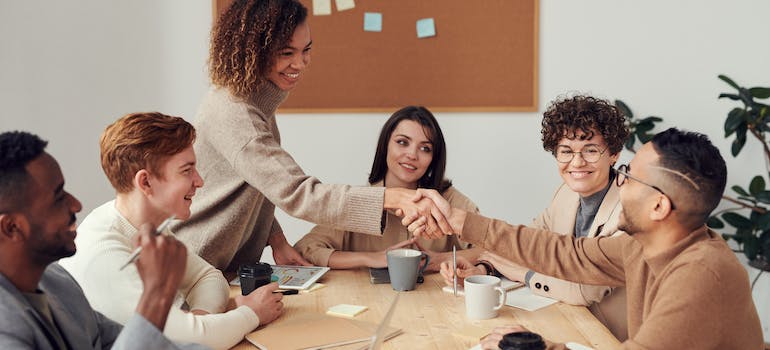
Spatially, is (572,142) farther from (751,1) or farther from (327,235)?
(751,1)

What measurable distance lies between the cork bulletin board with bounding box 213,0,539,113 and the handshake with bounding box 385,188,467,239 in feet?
5.19

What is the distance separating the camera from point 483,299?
1490mm

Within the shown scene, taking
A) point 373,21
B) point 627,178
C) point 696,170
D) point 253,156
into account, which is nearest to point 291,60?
point 253,156

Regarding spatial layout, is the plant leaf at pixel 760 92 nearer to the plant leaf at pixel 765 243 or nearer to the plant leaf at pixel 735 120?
the plant leaf at pixel 735 120

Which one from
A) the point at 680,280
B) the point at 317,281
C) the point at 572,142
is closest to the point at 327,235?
the point at 317,281

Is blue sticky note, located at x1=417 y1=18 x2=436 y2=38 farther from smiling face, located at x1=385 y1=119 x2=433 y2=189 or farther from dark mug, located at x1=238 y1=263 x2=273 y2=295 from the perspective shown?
dark mug, located at x1=238 y1=263 x2=273 y2=295

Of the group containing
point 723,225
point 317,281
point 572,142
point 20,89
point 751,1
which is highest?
point 751,1

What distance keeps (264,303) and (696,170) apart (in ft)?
3.04

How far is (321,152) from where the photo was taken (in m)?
3.46

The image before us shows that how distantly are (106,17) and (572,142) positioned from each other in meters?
2.41

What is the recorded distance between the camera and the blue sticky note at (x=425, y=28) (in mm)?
3328

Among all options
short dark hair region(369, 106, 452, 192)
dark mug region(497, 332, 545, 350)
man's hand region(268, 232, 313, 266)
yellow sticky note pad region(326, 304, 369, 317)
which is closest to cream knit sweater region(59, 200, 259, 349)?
yellow sticky note pad region(326, 304, 369, 317)

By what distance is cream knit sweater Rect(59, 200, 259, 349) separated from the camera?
1290mm

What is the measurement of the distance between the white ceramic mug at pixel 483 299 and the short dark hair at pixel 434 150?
0.97 m
